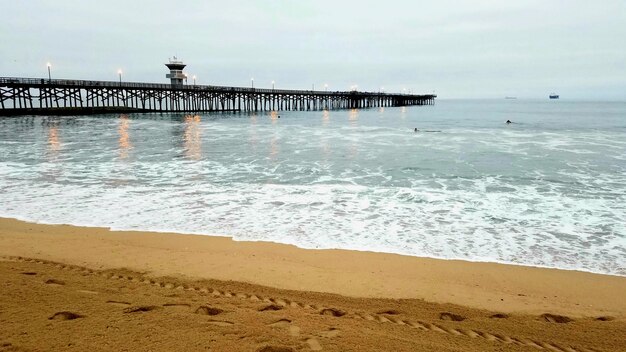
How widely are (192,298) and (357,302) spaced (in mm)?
1921

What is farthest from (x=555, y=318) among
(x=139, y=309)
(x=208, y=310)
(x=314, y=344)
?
(x=139, y=309)

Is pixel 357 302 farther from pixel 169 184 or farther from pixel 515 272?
pixel 169 184

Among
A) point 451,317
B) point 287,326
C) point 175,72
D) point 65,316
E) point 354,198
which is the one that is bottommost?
point 354,198

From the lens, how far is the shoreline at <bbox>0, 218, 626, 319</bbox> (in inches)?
211

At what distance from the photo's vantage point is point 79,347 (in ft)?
11.3

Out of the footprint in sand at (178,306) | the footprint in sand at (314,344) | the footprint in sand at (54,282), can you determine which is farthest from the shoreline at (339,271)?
the footprint in sand at (314,344)

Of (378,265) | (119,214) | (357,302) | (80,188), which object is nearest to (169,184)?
(80,188)

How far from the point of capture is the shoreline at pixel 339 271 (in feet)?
17.6

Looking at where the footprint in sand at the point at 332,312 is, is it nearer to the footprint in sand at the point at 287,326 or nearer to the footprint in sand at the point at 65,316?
the footprint in sand at the point at 287,326

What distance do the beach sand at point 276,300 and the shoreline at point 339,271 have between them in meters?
0.03

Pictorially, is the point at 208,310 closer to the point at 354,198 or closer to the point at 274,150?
the point at 354,198

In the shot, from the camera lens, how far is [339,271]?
6.22 m

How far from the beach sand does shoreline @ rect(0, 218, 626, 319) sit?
3cm

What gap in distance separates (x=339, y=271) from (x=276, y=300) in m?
1.60
